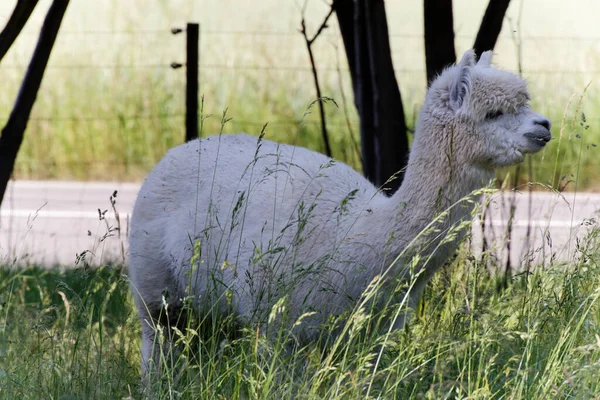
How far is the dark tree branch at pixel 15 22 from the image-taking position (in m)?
4.97

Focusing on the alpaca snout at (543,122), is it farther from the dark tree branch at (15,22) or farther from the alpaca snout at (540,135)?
the dark tree branch at (15,22)

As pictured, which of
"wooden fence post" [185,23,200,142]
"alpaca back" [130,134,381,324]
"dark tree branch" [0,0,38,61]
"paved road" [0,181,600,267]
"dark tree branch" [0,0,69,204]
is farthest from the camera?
"paved road" [0,181,600,267]

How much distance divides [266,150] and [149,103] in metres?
8.35

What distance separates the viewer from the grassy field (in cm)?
295

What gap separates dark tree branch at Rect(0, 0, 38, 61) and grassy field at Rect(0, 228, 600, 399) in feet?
5.09

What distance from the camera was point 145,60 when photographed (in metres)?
12.8

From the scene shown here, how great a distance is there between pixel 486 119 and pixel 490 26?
1791 mm

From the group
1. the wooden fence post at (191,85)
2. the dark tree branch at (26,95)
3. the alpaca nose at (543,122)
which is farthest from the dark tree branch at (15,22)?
the alpaca nose at (543,122)

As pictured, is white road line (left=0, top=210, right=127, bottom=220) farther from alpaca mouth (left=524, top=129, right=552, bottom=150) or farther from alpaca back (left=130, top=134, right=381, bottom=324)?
alpaca mouth (left=524, top=129, right=552, bottom=150)

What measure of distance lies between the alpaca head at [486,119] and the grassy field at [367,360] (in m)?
0.44

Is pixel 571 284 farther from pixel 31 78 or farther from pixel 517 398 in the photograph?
pixel 31 78

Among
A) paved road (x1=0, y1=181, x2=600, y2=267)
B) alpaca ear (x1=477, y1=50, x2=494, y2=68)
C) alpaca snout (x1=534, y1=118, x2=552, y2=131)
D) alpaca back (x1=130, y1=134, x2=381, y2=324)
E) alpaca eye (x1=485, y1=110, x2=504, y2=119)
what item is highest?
alpaca ear (x1=477, y1=50, x2=494, y2=68)

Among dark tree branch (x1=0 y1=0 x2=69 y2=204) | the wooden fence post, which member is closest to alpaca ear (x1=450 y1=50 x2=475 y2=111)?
dark tree branch (x1=0 y1=0 x2=69 y2=204)

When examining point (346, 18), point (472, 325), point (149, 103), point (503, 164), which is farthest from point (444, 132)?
point (149, 103)
